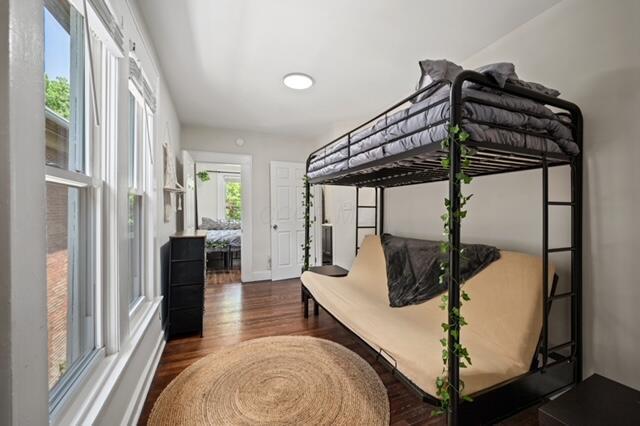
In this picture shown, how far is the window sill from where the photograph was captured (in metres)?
0.96

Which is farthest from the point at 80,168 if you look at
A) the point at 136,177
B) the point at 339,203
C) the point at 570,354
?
the point at 339,203

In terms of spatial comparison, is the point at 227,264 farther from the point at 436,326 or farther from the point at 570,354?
the point at 570,354

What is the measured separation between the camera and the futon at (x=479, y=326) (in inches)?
50.3

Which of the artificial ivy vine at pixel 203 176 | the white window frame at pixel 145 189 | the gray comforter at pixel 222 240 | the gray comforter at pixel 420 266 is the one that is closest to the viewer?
the gray comforter at pixel 420 266

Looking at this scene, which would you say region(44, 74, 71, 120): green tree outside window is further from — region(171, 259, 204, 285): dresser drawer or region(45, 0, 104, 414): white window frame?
region(171, 259, 204, 285): dresser drawer

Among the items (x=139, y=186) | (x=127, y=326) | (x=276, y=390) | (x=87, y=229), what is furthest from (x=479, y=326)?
(x=139, y=186)

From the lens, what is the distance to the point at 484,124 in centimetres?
118

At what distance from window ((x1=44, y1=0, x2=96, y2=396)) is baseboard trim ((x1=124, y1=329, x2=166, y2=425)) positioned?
447 millimetres

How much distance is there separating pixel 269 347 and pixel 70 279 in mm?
1601

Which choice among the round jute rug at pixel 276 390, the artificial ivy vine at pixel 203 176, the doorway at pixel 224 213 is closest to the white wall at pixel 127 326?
the round jute rug at pixel 276 390

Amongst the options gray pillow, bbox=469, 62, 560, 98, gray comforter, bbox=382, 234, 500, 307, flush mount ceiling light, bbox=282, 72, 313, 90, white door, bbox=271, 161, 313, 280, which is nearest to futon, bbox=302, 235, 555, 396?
gray comforter, bbox=382, 234, 500, 307

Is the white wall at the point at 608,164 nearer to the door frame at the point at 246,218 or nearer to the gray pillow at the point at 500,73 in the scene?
the gray pillow at the point at 500,73

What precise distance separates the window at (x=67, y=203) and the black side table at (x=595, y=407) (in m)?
1.90

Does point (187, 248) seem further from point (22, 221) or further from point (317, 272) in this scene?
point (22, 221)
